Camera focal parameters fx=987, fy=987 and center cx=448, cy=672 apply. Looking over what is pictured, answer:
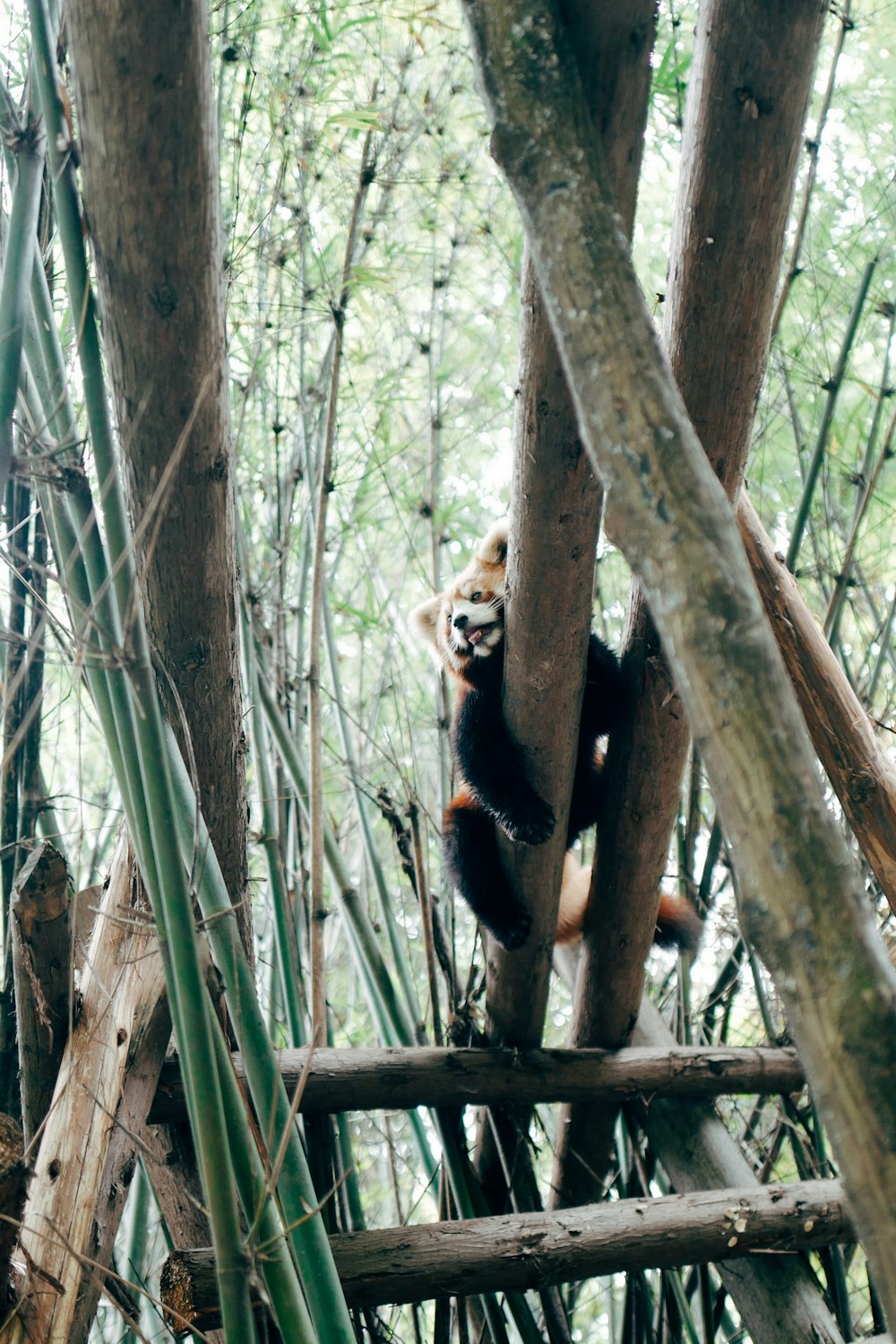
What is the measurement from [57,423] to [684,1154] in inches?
88.9

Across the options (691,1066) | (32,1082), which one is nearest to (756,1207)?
(691,1066)

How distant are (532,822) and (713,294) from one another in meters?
1.02

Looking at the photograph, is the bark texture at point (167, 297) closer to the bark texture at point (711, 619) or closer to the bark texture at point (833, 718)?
the bark texture at point (711, 619)

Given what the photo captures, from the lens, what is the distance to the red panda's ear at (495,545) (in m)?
2.43

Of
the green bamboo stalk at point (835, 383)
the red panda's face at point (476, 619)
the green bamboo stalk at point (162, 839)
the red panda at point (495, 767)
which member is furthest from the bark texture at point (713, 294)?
the green bamboo stalk at point (162, 839)

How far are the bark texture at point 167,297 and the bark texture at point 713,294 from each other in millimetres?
680

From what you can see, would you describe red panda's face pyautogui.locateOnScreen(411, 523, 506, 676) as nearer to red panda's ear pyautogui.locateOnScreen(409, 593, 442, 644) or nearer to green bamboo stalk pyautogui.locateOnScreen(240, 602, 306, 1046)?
red panda's ear pyautogui.locateOnScreen(409, 593, 442, 644)

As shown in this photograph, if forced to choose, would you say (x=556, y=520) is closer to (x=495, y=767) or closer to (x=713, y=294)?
(x=713, y=294)

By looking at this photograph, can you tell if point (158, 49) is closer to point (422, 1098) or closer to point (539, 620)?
point (539, 620)

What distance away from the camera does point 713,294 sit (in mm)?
1507

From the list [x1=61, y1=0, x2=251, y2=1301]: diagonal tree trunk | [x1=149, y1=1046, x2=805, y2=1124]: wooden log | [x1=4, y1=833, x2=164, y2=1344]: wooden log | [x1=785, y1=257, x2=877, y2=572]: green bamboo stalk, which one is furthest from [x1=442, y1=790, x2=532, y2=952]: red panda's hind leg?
[x1=785, y1=257, x2=877, y2=572]: green bamboo stalk

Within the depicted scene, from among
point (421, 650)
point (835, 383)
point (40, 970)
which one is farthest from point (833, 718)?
point (421, 650)

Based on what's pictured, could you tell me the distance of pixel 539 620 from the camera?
5.54 ft

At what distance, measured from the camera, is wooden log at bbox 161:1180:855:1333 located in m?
1.81
